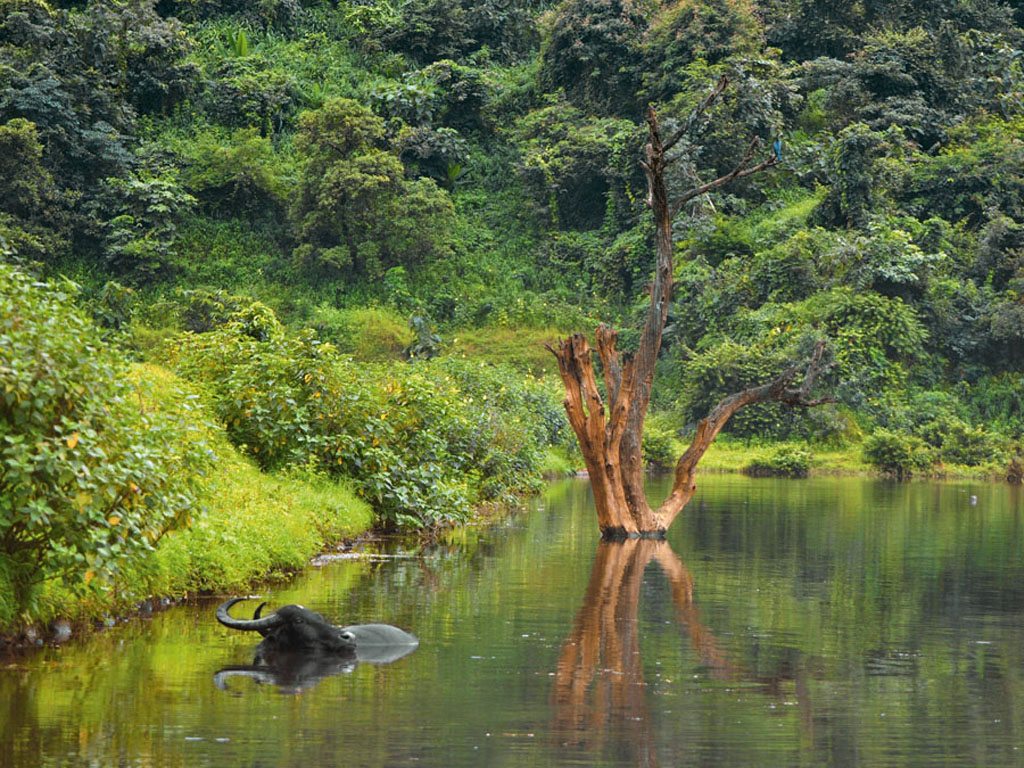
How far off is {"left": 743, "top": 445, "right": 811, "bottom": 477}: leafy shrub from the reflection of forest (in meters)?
23.9

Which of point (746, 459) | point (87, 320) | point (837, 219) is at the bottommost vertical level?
point (746, 459)

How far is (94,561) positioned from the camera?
1037cm

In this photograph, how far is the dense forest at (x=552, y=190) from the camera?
145ft

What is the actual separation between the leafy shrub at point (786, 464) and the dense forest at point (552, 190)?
0.15 metres

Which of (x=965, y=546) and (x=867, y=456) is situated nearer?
(x=965, y=546)

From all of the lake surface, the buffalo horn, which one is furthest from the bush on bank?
the buffalo horn

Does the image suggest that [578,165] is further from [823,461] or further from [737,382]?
[823,461]

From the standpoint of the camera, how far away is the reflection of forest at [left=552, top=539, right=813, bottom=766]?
9.20 metres

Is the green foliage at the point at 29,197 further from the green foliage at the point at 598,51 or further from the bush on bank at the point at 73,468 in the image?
the bush on bank at the point at 73,468

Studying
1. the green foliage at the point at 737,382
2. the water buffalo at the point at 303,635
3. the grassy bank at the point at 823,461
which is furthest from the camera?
the green foliage at the point at 737,382

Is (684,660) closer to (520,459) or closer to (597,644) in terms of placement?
(597,644)

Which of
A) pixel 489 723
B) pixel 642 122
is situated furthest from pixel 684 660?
pixel 642 122

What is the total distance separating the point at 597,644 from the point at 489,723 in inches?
128

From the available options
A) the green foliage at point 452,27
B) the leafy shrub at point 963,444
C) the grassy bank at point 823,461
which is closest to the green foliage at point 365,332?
the grassy bank at point 823,461
